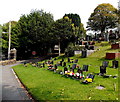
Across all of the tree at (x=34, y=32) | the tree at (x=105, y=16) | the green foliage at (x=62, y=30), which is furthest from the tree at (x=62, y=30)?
the tree at (x=105, y=16)

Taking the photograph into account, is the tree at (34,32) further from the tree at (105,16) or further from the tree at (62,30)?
the tree at (105,16)

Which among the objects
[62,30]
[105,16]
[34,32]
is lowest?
[62,30]

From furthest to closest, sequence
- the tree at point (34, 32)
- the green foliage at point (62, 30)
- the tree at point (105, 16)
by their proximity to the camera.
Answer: the tree at point (105, 16) → the tree at point (34, 32) → the green foliage at point (62, 30)

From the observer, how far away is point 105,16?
47.8 meters

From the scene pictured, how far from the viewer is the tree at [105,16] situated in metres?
47.3

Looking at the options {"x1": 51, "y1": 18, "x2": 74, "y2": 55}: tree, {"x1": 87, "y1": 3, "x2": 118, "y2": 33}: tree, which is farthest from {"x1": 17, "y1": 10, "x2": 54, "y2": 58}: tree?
{"x1": 87, "y1": 3, "x2": 118, "y2": 33}: tree

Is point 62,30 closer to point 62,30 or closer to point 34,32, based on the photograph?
point 62,30

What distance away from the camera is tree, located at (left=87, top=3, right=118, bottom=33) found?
47312mm

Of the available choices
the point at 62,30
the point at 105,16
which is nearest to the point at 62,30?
the point at 62,30

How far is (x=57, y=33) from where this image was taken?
113 feet

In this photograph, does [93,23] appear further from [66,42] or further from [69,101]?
[69,101]

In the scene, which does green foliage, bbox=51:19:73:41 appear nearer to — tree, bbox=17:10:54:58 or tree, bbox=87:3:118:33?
tree, bbox=17:10:54:58

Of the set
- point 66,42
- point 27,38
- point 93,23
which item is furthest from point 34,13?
point 93,23

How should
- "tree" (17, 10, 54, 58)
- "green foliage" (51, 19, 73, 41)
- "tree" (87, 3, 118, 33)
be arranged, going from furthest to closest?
"tree" (87, 3, 118, 33)
"tree" (17, 10, 54, 58)
"green foliage" (51, 19, 73, 41)
